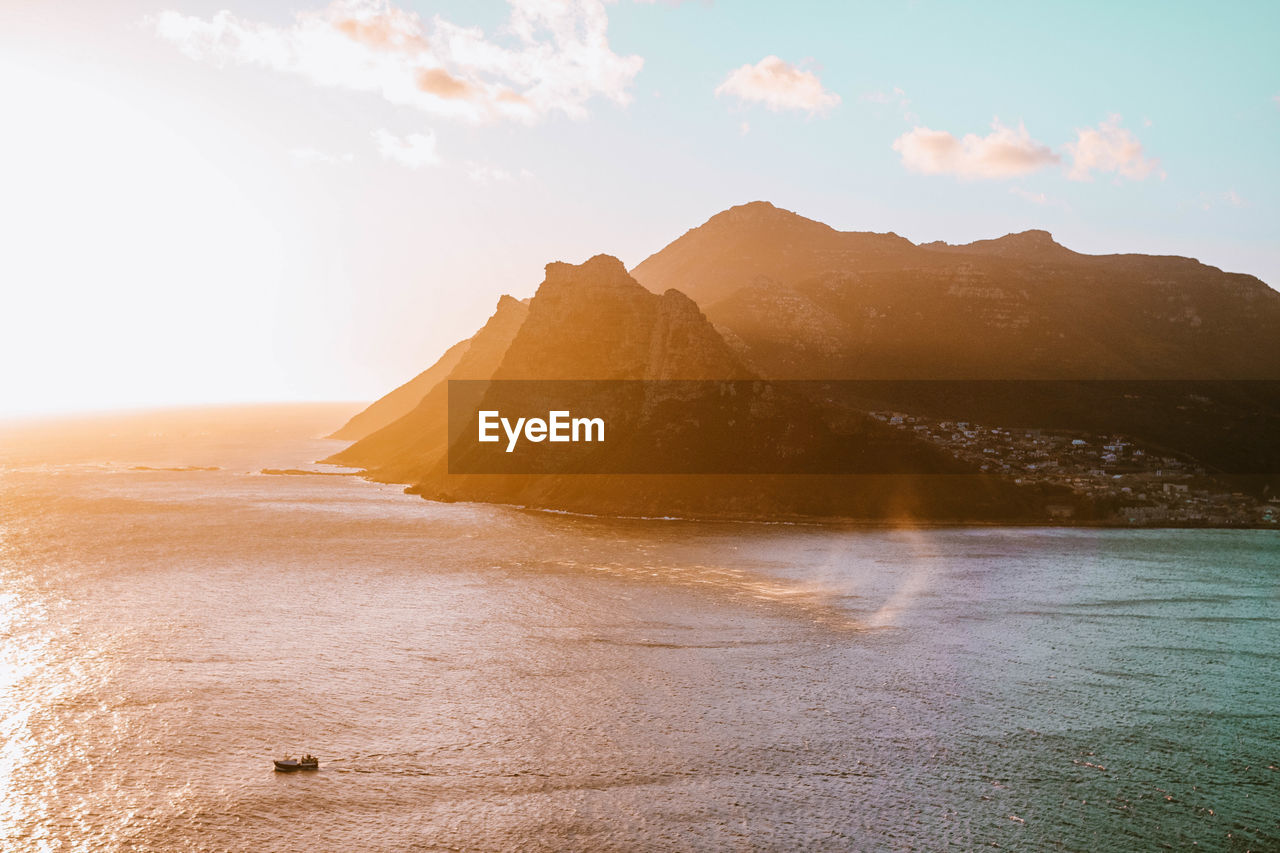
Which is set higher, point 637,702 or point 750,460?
point 750,460

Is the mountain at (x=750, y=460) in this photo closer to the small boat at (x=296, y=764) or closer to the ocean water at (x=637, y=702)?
the ocean water at (x=637, y=702)

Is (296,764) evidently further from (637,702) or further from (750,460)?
(750,460)

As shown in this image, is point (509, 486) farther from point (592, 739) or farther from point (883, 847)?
point (883, 847)

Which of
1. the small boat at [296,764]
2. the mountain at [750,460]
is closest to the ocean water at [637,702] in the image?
the small boat at [296,764]

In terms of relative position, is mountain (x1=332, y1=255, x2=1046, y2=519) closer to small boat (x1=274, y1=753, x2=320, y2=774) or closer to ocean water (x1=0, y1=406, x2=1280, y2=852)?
ocean water (x1=0, y1=406, x2=1280, y2=852)

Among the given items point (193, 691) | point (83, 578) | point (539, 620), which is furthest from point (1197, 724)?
point (83, 578)

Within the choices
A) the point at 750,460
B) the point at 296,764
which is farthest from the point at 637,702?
the point at 750,460
